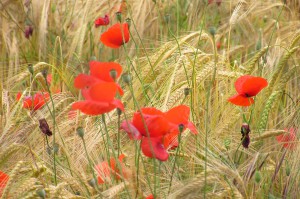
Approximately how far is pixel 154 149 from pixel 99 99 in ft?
0.51

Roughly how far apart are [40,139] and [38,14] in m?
1.34

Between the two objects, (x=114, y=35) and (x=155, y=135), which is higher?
(x=114, y=35)

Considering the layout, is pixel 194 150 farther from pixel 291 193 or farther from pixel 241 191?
pixel 291 193

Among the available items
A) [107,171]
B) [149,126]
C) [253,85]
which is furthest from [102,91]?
[253,85]

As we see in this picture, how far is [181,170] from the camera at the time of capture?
68.4 inches

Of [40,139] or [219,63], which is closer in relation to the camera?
[40,139]

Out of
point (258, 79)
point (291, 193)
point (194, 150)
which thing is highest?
point (258, 79)

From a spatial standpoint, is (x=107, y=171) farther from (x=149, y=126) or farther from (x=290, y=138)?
(x=290, y=138)

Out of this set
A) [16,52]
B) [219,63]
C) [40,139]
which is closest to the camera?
[40,139]

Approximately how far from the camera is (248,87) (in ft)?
5.67

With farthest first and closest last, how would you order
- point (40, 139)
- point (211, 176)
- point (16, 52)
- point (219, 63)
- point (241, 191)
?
point (16, 52) → point (219, 63) → point (40, 139) → point (241, 191) → point (211, 176)

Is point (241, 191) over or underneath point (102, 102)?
underneath

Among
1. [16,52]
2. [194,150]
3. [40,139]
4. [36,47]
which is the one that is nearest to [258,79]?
[194,150]

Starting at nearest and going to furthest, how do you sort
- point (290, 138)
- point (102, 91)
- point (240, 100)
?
point (102, 91), point (240, 100), point (290, 138)
